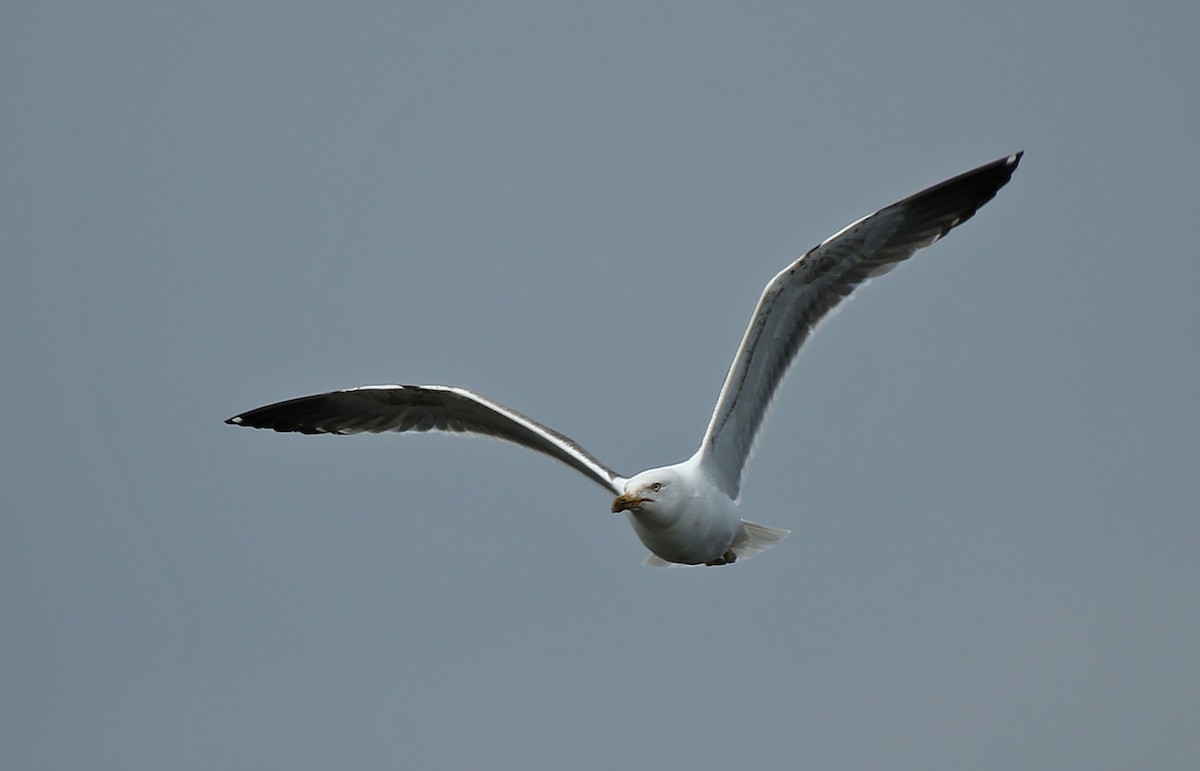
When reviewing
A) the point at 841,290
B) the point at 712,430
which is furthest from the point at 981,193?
the point at 712,430

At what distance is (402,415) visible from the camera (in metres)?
13.4

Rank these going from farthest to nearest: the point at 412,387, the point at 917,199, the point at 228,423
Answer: the point at 228,423 < the point at 412,387 < the point at 917,199

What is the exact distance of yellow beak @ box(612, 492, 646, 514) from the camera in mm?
10805

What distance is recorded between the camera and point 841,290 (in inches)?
450

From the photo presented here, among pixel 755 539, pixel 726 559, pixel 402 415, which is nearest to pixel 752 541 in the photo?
pixel 755 539

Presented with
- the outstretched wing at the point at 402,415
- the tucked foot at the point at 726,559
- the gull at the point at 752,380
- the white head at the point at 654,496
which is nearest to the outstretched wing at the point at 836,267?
the gull at the point at 752,380

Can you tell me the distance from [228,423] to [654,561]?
401 centimetres

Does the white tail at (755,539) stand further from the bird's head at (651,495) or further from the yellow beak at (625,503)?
the yellow beak at (625,503)

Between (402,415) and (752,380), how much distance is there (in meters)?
3.45

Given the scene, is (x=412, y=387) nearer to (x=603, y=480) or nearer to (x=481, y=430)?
A: (x=481, y=430)

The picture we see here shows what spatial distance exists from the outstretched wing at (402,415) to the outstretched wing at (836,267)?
1541mm

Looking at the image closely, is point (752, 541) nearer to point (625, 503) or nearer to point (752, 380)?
point (752, 380)

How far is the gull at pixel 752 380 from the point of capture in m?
11.1

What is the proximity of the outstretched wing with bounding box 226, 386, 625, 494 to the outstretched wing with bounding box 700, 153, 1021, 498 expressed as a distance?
1.54 meters
